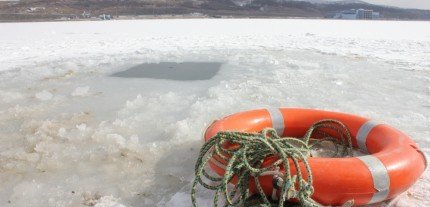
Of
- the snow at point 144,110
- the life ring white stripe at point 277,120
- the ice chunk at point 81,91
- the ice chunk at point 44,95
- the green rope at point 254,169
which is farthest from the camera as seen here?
the ice chunk at point 81,91

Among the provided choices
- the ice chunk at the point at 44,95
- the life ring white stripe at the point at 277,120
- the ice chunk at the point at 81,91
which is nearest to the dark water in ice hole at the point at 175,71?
the ice chunk at the point at 81,91

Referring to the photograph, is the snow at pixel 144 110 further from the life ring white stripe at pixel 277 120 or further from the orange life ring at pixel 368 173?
the life ring white stripe at pixel 277 120

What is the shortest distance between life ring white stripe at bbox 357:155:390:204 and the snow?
0.18 meters

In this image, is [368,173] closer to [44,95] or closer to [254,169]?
[254,169]

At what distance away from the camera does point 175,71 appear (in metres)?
5.96

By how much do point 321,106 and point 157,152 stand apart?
190 centimetres

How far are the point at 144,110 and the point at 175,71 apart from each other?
2.35m

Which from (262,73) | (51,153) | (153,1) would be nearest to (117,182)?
(51,153)

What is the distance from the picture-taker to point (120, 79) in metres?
5.27

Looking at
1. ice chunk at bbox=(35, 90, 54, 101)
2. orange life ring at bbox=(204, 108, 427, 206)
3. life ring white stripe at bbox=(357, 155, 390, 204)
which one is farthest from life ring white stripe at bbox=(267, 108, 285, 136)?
ice chunk at bbox=(35, 90, 54, 101)

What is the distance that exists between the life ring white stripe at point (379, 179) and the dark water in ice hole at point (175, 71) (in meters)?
3.59

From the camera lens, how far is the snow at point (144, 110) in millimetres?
2258

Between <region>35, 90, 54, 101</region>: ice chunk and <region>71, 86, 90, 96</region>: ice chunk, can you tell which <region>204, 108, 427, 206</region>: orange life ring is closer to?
<region>71, 86, 90, 96</region>: ice chunk

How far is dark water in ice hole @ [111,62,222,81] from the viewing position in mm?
5506
